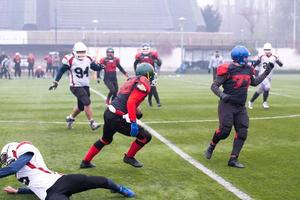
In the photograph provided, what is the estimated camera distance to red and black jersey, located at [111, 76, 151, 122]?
7844mm

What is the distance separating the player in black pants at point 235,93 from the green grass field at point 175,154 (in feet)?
1.60

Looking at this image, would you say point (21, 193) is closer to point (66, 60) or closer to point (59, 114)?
point (66, 60)

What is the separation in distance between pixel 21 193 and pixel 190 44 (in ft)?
224

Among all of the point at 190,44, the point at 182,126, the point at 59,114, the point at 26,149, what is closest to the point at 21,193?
the point at 26,149

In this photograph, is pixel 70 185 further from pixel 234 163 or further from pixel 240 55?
pixel 240 55

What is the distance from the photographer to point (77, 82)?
12.3m

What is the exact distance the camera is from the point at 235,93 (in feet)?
29.1

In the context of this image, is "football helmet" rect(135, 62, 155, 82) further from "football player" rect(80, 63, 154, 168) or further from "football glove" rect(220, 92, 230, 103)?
"football glove" rect(220, 92, 230, 103)

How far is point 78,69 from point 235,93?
4.56 m

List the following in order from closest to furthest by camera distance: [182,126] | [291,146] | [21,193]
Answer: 1. [21,193]
2. [291,146]
3. [182,126]

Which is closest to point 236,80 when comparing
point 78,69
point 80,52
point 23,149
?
point 23,149

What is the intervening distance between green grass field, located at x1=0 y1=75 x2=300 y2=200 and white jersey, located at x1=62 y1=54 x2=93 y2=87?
1143 mm

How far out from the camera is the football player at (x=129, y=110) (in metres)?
7.85

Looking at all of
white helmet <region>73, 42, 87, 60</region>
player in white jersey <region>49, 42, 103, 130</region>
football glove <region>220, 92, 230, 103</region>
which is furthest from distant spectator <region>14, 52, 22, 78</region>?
football glove <region>220, 92, 230, 103</region>
